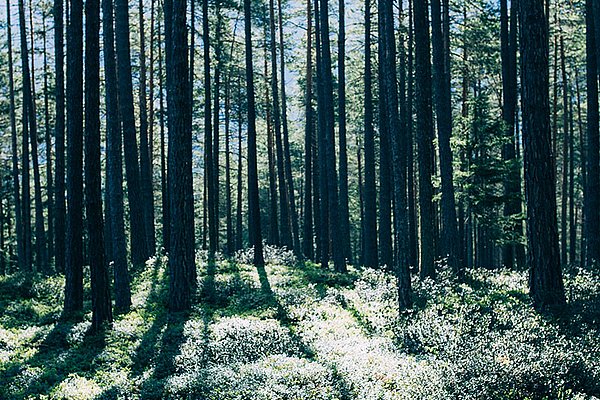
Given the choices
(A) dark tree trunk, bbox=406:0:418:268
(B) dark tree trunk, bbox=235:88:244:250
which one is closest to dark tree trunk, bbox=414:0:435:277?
(A) dark tree trunk, bbox=406:0:418:268

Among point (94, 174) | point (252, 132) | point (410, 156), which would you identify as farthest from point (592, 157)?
point (94, 174)

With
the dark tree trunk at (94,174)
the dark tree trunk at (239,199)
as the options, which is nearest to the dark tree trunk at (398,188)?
the dark tree trunk at (94,174)

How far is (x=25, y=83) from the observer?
26281 millimetres

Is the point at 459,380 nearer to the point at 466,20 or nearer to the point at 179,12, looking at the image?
the point at 179,12

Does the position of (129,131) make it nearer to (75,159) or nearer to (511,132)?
(75,159)

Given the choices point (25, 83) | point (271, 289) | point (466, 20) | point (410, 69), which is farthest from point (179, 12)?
point (466, 20)

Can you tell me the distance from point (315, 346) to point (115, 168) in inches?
279

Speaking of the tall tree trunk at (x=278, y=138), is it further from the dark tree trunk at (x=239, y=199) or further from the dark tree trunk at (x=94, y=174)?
the dark tree trunk at (x=94, y=174)

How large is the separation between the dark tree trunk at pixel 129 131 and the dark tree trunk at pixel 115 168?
9.92ft

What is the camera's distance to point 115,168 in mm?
14336

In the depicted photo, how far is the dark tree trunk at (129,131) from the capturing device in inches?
696

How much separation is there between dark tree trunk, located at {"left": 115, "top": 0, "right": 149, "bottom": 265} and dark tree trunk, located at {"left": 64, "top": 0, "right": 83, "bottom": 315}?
4016mm

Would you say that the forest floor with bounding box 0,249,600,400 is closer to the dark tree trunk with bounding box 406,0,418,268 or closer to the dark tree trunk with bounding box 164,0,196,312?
the dark tree trunk with bounding box 164,0,196,312

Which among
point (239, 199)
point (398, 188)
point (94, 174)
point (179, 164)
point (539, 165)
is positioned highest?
point (179, 164)
